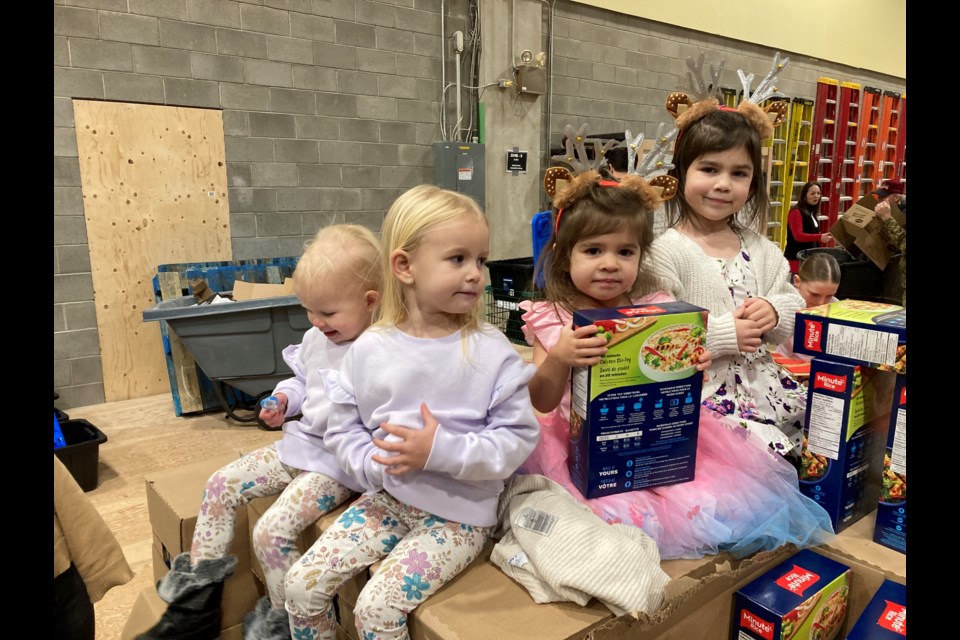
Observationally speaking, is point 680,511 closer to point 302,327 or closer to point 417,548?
Result: point 417,548

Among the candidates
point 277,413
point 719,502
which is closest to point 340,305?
point 277,413

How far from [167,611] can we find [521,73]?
16.7 ft

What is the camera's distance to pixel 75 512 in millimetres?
1215

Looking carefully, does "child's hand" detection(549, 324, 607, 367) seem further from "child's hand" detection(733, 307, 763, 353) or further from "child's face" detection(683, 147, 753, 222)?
"child's face" detection(683, 147, 753, 222)

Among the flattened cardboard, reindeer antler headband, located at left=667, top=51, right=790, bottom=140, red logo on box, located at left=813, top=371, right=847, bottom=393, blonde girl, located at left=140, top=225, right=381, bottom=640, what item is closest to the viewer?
red logo on box, located at left=813, top=371, right=847, bottom=393

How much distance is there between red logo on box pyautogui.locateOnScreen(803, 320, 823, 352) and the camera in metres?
1.37

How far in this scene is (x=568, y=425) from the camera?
152cm

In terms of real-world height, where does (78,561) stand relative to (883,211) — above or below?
below

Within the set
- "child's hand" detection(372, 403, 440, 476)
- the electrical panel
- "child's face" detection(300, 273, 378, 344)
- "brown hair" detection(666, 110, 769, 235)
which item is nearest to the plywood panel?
the electrical panel

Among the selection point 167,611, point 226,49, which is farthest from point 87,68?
point 167,611

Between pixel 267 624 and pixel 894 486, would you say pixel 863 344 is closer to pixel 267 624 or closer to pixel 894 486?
pixel 894 486

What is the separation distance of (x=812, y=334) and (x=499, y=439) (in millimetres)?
735

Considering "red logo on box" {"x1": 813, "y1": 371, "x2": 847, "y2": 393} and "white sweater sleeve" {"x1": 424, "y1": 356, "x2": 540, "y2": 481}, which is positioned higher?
"red logo on box" {"x1": 813, "y1": 371, "x2": 847, "y2": 393}
